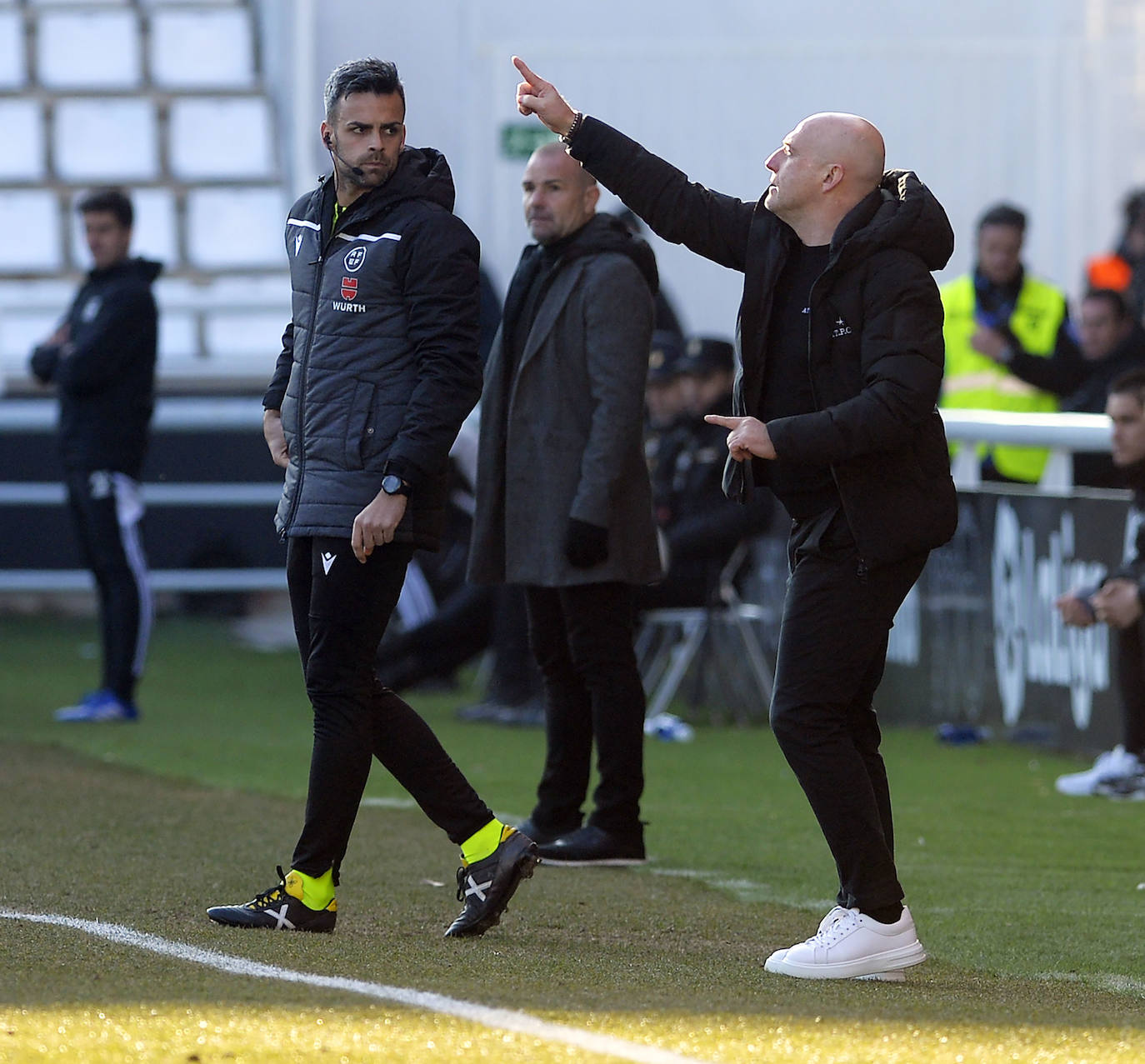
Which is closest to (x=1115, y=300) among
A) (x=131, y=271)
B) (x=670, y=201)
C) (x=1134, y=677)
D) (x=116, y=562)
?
(x=1134, y=677)

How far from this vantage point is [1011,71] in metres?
14.7

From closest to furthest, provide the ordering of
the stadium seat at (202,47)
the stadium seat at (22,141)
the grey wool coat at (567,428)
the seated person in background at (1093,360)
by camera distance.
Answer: the grey wool coat at (567,428)
the seated person in background at (1093,360)
the stadium seat at (22,141)
the stadium seat at (202,47)

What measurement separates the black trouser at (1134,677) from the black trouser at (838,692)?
3624mm

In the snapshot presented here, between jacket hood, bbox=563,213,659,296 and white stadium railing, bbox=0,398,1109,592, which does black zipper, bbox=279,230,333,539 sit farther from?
white stadium railing, bbox=0,398,1109,592

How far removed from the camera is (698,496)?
984 centimetres

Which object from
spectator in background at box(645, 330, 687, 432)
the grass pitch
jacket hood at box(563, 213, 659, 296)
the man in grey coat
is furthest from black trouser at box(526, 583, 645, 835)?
spectator in background at box(645, 330, 687, 432)

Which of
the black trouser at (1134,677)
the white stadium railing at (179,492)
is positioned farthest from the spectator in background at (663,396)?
the white stadium railing at (179,492)

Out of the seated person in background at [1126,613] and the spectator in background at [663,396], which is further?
the spectator in background at [663,396]

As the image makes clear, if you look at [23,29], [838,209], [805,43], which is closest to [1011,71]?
[805,43]

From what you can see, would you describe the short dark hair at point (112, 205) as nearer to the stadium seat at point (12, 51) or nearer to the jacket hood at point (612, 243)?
the jacket hood at point (612, 243)

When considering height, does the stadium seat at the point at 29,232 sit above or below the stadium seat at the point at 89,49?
below

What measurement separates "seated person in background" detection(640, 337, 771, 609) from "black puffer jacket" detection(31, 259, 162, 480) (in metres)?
2.27

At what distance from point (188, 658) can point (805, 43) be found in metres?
5.78

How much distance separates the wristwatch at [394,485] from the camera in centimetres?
471
